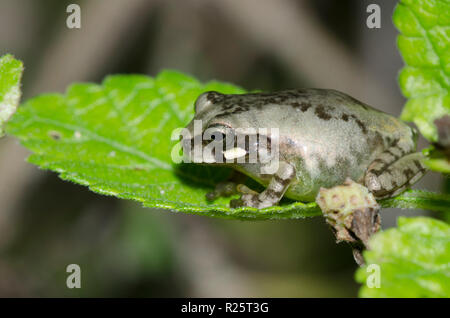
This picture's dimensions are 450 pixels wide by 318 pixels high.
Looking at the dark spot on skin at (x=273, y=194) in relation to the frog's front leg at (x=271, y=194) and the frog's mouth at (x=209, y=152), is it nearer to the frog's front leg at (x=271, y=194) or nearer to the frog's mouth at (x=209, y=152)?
the frog's front leg at (x=271, y=194)

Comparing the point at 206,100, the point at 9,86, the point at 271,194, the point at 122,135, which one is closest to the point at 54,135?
the point at 122,135

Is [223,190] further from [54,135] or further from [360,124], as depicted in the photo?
[54,135]

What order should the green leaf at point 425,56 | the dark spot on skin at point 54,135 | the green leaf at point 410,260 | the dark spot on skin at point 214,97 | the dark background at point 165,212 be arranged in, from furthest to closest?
1. the dark background at point 165,212
2. the dark spot on skin at point 54,135
3. the dark spot on skin at point 214,97
4. the green leaf at point 425,56
5. the green leaf at point 410,260

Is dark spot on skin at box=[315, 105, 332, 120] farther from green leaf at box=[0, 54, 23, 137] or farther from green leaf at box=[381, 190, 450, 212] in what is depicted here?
green leaf at box=[0, 54, 23, 137]

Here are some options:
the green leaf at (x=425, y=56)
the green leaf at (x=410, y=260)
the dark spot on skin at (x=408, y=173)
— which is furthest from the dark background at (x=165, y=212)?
the green leaf at (x=410, y=260)

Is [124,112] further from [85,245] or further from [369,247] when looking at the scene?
[85,245]

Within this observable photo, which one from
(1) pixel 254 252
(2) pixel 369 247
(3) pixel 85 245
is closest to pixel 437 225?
(2) pixel 369 247
